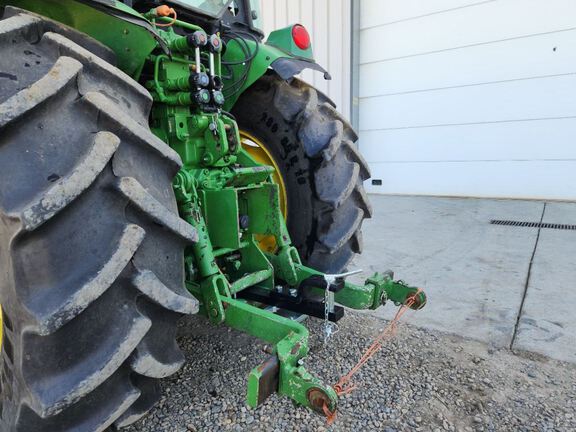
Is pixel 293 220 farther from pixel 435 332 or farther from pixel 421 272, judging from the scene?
pixel 421 272

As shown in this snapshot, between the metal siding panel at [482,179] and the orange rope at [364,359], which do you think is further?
the metal siding panel at [482,179]

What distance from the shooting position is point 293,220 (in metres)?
2.16

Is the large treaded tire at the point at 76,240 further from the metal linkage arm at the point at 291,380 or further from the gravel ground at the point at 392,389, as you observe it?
the gravel ground at the point at 392,389

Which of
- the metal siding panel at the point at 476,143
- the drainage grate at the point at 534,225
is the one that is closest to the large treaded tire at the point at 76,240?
the drainage grate at the point at 534,225

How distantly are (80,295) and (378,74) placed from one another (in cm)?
727

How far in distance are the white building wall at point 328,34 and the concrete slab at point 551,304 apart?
4.21 meters

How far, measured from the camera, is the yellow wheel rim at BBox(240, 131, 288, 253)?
2.17 metres

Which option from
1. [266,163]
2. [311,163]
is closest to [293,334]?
[311,163]

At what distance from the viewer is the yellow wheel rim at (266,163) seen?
2.17 metres

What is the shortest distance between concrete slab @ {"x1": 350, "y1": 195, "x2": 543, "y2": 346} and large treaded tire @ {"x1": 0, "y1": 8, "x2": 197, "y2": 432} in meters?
1.80

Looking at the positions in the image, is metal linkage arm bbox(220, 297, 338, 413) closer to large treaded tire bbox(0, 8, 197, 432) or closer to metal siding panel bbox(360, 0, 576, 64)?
large treaded tire bbox(0, 8, 197, 432)

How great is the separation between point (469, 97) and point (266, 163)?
5530 mm

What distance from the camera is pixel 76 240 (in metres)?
1.02

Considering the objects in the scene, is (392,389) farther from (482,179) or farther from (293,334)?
(482,179)
